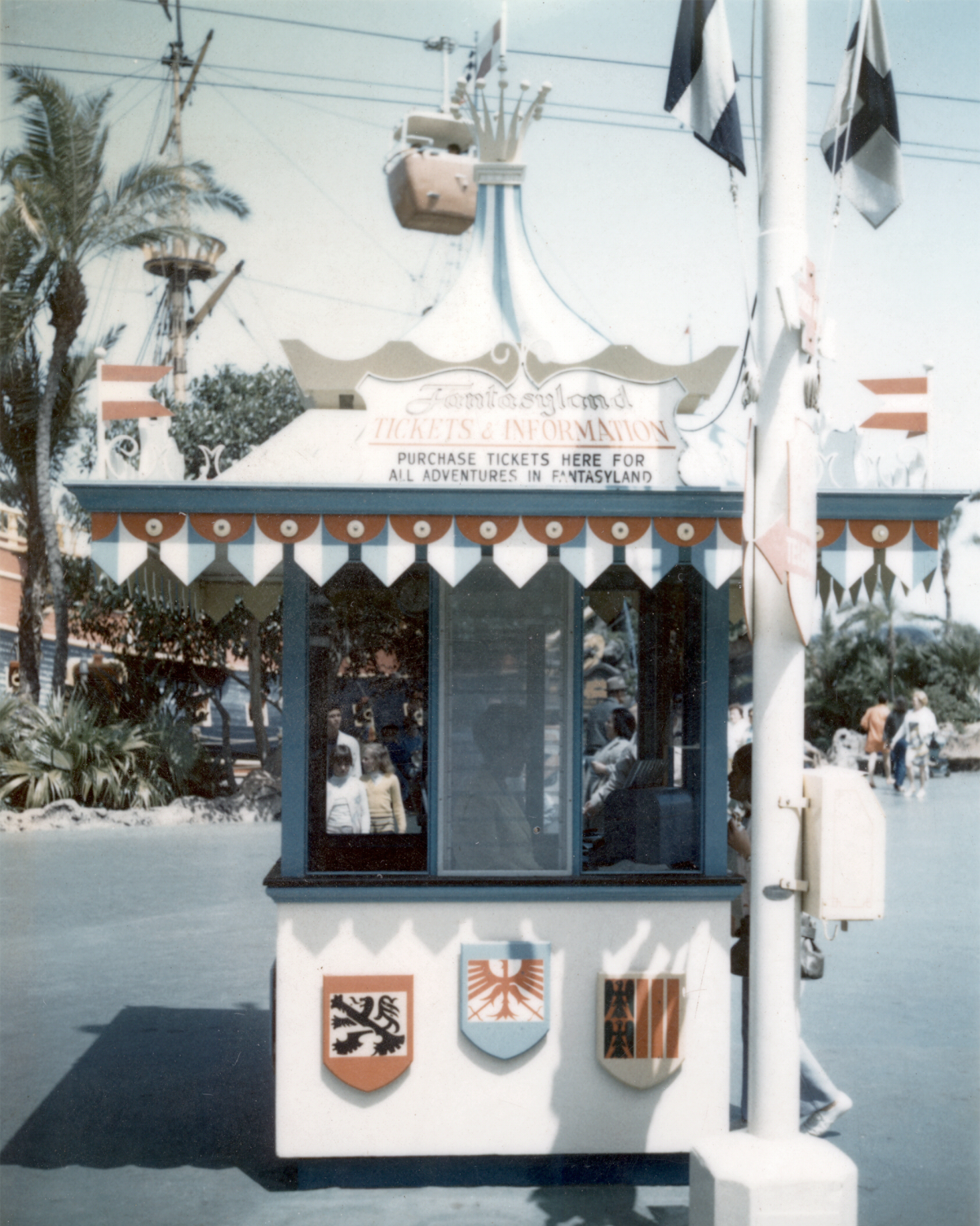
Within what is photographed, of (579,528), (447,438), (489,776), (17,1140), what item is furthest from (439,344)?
(17,1140)

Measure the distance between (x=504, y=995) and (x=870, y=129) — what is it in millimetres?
3661

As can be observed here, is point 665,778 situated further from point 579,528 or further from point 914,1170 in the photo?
point 914,1170

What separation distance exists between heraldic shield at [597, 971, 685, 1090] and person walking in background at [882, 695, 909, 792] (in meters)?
15.8

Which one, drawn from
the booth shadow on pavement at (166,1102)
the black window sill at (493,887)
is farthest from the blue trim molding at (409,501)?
the booth shadow on pavement at (166,1102)

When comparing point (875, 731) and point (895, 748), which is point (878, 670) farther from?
point (895, 748)

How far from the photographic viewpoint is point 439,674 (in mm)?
5031

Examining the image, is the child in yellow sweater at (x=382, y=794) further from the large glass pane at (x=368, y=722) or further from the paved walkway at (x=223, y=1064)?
the paved walkway at (x=223, y=1064)

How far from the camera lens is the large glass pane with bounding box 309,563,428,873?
5.16 metres

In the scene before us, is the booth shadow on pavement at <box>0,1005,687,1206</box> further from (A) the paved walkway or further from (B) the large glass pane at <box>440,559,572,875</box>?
(B) the large glass pane at <box>440,559,572,875</box>

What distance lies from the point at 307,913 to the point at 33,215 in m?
15.5

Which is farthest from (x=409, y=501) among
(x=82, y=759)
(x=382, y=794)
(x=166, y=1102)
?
(x=82, y=759)

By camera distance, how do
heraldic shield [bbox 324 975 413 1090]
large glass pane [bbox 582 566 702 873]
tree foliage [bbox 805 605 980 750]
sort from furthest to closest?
tree foliage [bbox 805 605 980 750]
large glass pane [bbox 582 566 702 873]
heraldic shield [bbox 324 975 413 1090]

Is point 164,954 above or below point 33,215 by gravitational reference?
below

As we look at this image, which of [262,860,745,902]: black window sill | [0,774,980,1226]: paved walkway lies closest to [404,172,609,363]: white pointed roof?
[262,860,745,902]: black window sill
